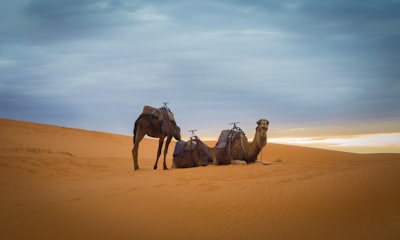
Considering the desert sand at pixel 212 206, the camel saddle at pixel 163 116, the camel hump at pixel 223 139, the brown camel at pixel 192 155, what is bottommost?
the desert sand at pixel 212 206

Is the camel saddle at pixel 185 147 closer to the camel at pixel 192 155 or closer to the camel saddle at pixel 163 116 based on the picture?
the camel at pixel 192 155

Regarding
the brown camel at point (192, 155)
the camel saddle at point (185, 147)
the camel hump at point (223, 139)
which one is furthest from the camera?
the camel saddle at point (185, 147)

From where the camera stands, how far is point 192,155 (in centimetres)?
1658

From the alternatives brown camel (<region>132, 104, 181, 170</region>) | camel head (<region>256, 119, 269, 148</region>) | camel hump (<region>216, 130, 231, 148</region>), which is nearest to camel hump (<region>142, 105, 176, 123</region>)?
brown camel (<region>132, 104, 181, 170</region>)

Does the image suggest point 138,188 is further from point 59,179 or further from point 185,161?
point 185,161

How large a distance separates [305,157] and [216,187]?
18272 mm

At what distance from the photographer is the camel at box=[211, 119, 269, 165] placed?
51.8ft

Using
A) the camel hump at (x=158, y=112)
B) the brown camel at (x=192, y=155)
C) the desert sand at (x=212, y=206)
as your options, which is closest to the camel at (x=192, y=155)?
the brown camel at (x=192, y=155)

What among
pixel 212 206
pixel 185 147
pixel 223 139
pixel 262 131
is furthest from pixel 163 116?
pixel 212 206

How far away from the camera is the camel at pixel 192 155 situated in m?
16.6

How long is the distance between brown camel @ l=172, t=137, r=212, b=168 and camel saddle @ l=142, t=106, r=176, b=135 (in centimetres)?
88

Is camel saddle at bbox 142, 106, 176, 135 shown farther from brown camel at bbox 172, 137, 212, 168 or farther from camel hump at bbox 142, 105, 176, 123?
brown camel at bbox 172, 137, 212, 168

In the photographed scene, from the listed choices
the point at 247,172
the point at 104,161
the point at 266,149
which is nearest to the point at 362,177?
the point at 247,172

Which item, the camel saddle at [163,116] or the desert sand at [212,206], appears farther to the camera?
the camel saddle at [163,116]
